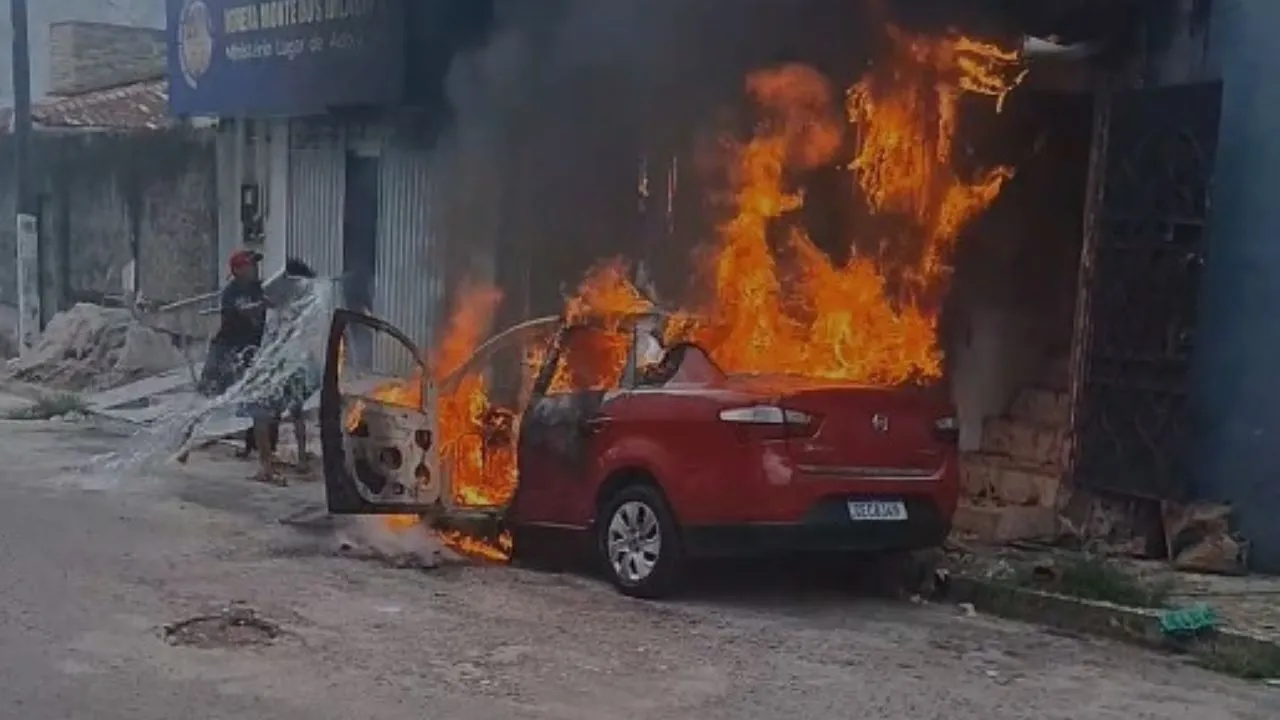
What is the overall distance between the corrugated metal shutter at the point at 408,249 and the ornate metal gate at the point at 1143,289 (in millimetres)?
7886

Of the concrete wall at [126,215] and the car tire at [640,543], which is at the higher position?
the concrete wall at [126,215]

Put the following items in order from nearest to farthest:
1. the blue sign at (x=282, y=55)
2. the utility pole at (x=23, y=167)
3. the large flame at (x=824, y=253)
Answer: the large flame at (x=824, y=253)
the blue sign at (x=282, y=55)
the utility pole at (x=23, y=167)

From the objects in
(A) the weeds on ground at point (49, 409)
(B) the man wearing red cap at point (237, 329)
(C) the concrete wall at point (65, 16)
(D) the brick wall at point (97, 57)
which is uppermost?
(C) the concrete wall at point (65, 16)

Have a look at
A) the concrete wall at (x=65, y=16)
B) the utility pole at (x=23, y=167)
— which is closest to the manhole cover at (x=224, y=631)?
the utility pole at (x=23, y=167)

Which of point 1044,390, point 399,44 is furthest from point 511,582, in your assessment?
point 399,44

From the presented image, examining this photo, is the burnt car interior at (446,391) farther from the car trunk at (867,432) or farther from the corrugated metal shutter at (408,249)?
the corrugated metal shutter at (408,249)

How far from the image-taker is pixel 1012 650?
7859mm

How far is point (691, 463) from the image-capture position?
8469 millimetres

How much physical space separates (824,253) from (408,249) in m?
6.18

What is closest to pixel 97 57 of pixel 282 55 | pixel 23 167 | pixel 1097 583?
pixel 23 167

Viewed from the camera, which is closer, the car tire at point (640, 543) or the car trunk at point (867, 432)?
the car trunk at point (867, 432)

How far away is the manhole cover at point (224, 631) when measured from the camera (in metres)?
7.50

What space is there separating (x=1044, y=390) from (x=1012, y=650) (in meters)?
4.22

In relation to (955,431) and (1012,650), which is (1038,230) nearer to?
(955,431)
